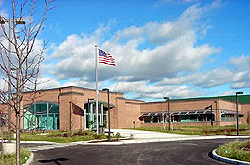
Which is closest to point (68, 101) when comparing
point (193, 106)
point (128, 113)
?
point (128, 113)

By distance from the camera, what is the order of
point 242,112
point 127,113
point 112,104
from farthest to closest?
1. point 242,112
2. point 127,113
3. point 112,104

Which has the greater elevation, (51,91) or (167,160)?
(51,91)

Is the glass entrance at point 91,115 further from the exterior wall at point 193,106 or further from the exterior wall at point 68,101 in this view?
the exterior wall at point 193,106

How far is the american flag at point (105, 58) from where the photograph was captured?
28.7 meters

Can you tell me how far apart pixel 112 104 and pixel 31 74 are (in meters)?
41.3

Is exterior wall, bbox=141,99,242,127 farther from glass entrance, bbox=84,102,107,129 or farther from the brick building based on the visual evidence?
glass entrance, bbox=84,102,107,129

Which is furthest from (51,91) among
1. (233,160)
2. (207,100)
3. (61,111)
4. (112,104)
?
(233,160)

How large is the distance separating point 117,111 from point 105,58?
20758mm

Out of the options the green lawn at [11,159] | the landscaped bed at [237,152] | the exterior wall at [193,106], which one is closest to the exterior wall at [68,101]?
the exterior wall at [193,106]

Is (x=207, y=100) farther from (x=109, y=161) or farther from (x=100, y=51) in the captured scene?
(x=109, y=161)

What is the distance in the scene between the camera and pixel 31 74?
6863mm

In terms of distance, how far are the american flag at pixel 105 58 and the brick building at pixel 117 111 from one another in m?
8.51

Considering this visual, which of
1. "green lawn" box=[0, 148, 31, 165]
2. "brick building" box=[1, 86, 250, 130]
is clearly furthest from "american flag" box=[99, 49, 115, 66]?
"green lawn" box=[0, 148, 31, 165]

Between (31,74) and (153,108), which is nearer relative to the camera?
(31,74)
